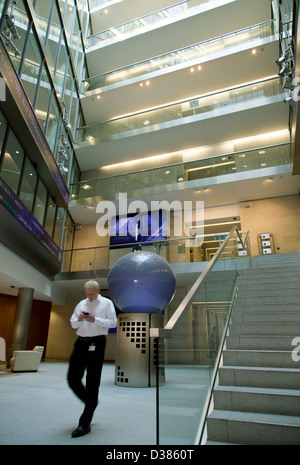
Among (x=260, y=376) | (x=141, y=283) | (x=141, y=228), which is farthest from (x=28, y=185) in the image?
(x=260, y=376)

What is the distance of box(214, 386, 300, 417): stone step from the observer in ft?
8.77

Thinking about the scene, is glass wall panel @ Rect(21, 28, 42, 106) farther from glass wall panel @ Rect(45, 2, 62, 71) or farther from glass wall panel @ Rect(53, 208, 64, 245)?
glass wall panel @ Rect(53, 208, 64, 245)

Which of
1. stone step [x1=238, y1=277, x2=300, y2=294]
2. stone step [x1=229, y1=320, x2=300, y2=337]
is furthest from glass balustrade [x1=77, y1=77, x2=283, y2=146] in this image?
stone step [x1=229, y1=320, x2=300, y2=337]

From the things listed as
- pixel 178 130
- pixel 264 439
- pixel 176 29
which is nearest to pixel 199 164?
pixel 178 130

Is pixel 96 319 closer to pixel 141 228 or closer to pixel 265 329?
pixel 265 329

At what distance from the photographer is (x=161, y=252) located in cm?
1206

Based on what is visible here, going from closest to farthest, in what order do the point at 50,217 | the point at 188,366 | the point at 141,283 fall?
the point at 188,366
the point at 141,283
the point at 50,217

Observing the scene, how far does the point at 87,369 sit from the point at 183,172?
1215 cm

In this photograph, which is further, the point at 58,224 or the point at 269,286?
the point at 58,224

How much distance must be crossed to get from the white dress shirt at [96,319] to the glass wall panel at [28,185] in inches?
265

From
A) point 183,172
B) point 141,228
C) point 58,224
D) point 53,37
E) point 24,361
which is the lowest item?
point 24,361

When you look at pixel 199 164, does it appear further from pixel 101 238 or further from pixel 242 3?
pixel 242 3

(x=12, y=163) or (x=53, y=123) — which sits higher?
(x=53, y=123)

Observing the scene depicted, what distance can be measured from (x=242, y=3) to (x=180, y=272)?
13.8 metres
